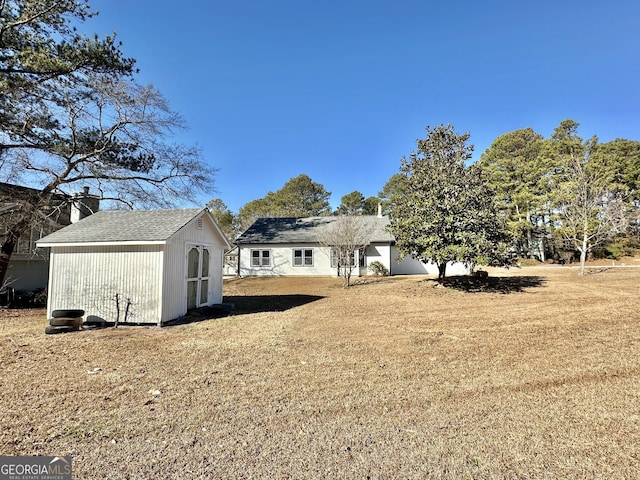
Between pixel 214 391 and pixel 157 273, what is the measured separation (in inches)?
219

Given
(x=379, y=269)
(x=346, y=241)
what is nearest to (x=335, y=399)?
(x=346, y=241)

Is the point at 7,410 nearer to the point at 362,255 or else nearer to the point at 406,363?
the point at 406,363

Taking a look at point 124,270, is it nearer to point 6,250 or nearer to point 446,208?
point 6,250

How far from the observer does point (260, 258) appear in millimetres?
24828

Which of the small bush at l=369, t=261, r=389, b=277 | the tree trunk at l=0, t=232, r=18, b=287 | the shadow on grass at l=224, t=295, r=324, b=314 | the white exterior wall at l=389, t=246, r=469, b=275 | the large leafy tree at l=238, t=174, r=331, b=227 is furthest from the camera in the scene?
the large leafy tree at l=238, t=174, r=331, b=227

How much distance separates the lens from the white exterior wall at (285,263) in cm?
2400

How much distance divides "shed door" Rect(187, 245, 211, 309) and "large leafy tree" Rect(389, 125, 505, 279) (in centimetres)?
885

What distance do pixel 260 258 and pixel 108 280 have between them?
15553mm

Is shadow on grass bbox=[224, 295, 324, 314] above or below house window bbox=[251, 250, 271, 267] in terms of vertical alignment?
below

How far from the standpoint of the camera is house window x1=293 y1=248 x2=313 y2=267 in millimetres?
24297

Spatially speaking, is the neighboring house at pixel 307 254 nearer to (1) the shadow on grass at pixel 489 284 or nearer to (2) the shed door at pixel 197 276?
(1) the shadow on grass at pixel 489 284

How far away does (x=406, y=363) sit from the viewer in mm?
5699

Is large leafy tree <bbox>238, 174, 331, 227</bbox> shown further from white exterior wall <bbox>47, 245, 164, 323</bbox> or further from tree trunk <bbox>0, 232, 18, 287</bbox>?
white exterior wall <bbox>47, 245, 164, 323</bbox>

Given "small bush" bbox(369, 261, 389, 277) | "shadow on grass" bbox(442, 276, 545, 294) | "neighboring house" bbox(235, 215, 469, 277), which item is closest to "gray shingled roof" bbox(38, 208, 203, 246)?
"shadow on grass" bbox(442, 276, 545, 294)
